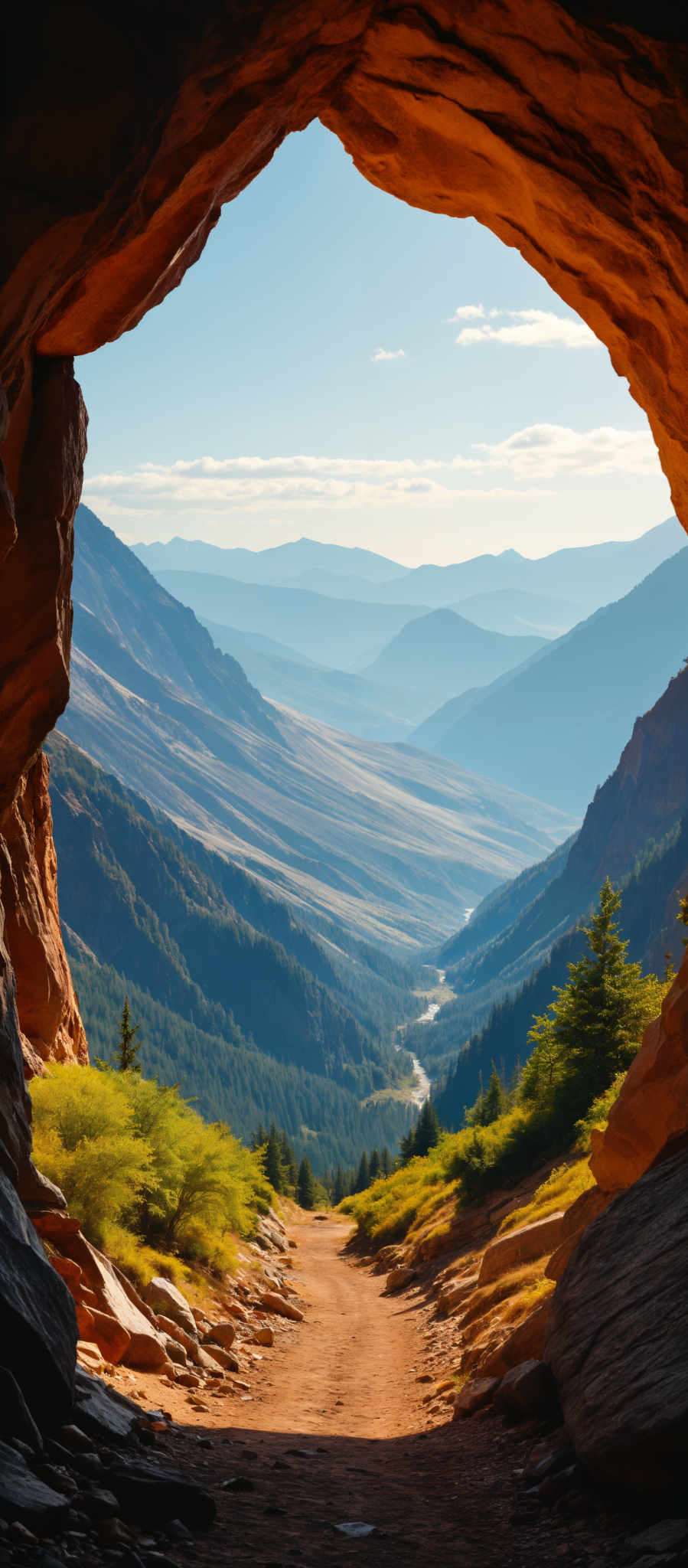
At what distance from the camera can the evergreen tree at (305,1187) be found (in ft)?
338

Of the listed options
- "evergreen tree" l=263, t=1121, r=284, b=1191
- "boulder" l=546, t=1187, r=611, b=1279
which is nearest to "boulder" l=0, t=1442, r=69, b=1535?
"boulder" l=546, t=1187, r=611, b=1279

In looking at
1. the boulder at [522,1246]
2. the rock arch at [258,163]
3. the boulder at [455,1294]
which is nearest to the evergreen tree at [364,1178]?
the boulder at [455,1294]

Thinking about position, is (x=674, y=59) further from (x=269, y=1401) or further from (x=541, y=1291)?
(x=269, y=1401)

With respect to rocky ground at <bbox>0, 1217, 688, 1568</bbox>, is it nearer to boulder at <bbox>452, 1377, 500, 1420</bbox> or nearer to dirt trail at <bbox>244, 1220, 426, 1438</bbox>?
dirt trail at <bbox>244, 1220, 426, 1438</bbox>

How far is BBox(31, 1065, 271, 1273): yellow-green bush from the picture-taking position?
21531 millimetres

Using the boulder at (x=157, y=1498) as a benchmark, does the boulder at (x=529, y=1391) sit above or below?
above

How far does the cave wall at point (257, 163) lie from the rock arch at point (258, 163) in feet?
0.12

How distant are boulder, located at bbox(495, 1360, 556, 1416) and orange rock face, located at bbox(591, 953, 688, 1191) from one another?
3440 millimetres

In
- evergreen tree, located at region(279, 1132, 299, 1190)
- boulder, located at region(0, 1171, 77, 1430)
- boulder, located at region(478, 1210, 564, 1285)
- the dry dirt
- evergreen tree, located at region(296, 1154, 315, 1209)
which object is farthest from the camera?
evergreen tree, located at region(296, 1154, 315, 1209)

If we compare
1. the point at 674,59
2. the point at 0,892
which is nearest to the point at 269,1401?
the point at 0,892

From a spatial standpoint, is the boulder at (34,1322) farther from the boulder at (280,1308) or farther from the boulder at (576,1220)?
the boulder at (280,1308)

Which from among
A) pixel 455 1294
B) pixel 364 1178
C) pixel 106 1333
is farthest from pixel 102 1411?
pixel 364 1178

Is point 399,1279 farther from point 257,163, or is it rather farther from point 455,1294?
point 257,163

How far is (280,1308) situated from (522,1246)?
430 inches
